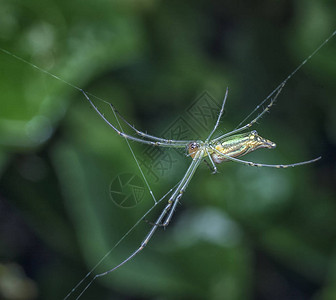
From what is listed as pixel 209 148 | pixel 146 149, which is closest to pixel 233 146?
pixel 209 148

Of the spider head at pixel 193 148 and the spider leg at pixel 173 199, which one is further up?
the spider head at pixel 193 148

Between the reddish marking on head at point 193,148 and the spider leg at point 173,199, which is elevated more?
the reddish marking on head at point 193,148

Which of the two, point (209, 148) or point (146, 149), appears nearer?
point (209, 148)

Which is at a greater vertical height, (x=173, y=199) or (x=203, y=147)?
(x=203, y=147)

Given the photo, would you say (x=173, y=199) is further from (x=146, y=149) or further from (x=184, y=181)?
(x=146, y=149)

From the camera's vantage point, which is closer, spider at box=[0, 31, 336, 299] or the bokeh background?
spider at box=[0, 31, 336, 299]

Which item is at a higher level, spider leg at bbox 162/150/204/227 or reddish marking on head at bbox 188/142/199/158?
reddish marking on head at bbox 188/142/199/158

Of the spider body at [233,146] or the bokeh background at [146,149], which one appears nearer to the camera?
the spider body at [233,146]

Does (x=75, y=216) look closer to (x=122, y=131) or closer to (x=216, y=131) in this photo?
(x=122, y=131)
